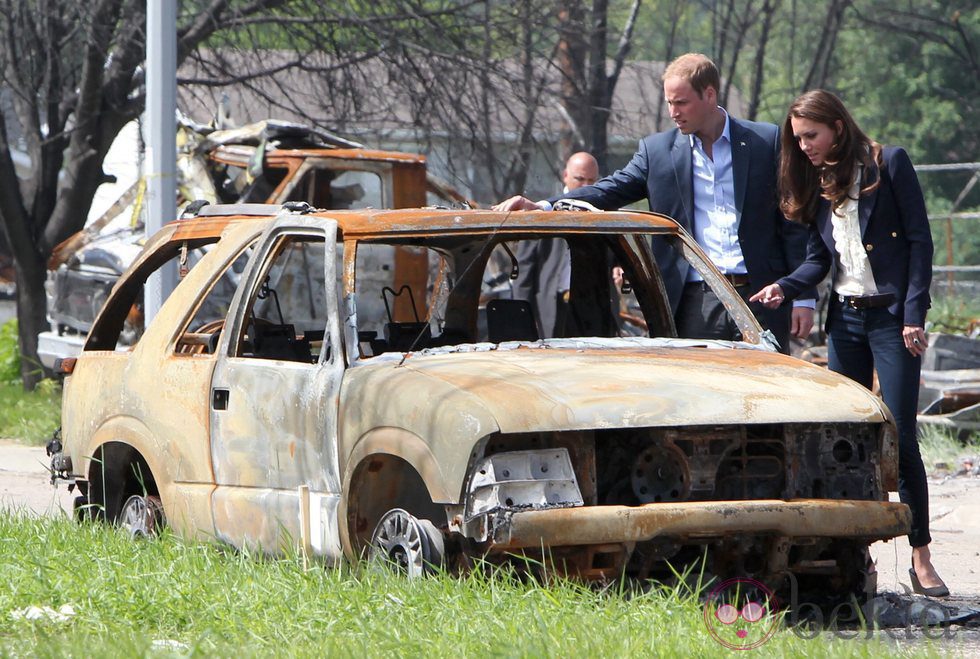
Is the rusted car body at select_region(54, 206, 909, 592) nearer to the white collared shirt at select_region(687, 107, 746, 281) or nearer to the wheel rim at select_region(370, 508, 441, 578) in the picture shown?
the wheel rim at select_region(370, 508, 441, 578)

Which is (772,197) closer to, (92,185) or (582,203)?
(582,203)

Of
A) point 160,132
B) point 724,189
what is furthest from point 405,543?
point 160,132

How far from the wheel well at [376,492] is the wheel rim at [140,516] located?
1394mm

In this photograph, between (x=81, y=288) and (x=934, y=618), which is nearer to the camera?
(x=934, y=618)

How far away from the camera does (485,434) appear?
15.5ft

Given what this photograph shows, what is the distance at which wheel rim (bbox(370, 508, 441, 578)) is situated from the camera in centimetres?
498

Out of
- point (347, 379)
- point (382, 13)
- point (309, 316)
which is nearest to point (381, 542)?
point (347, 379)

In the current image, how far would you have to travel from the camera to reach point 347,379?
5.43 meters

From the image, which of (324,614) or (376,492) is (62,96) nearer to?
(376,492)

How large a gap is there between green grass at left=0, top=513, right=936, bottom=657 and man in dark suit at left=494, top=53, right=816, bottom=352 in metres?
2.15

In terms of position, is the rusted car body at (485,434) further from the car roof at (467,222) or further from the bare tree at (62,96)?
the bare tree at (62,96)

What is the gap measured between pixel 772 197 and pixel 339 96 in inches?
336

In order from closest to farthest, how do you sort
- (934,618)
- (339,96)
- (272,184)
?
(934,618) < (272,184) < (339,96)

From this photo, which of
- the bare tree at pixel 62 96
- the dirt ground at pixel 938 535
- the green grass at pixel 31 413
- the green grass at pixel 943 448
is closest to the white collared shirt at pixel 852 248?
the dirt ground at pixel 938 535
